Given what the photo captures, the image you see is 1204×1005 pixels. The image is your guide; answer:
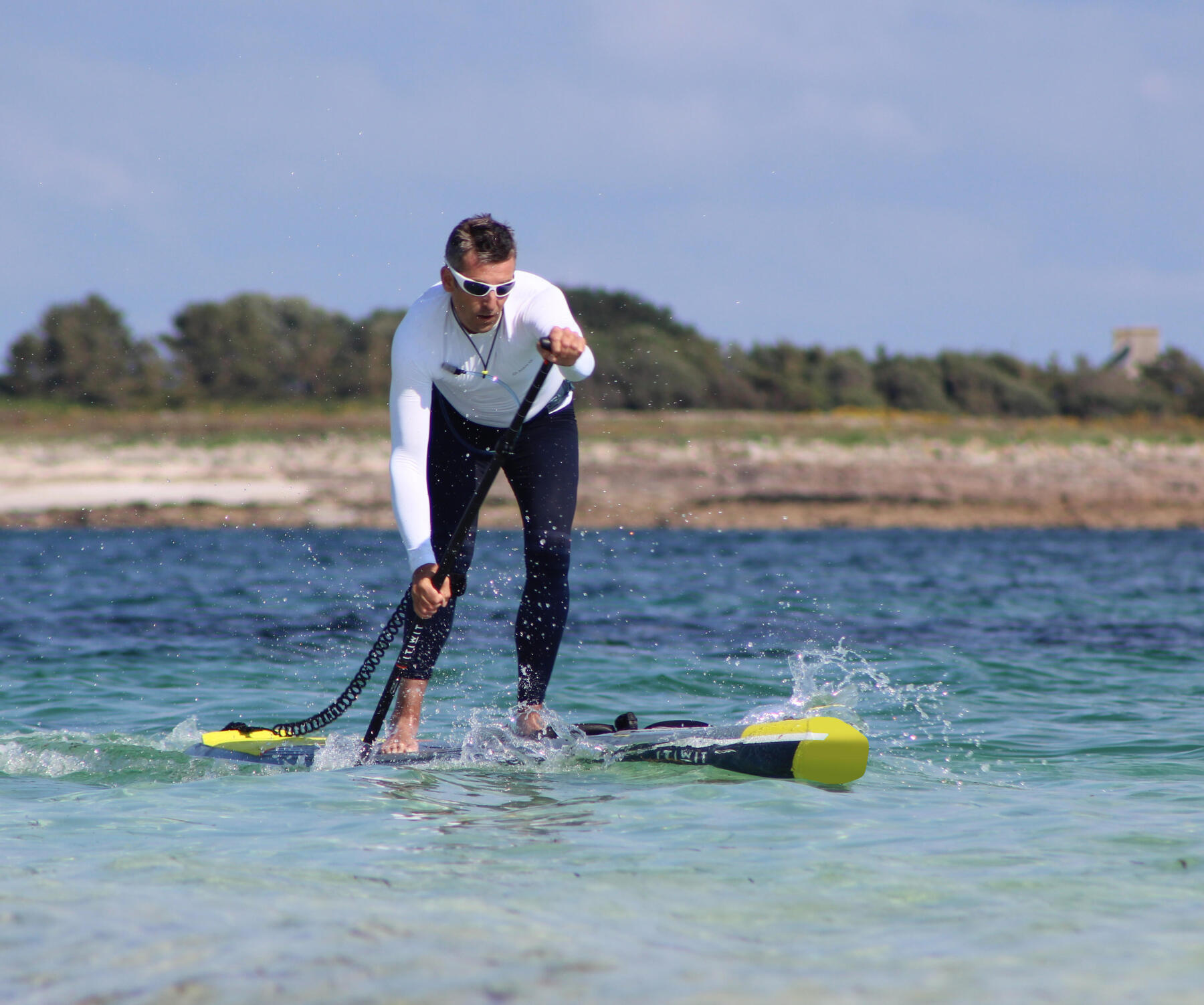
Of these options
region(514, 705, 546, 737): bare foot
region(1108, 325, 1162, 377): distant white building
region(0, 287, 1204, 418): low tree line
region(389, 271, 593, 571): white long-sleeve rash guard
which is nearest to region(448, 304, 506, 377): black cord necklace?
region(389, 271, 593, 571): white long-sleeve rash guard

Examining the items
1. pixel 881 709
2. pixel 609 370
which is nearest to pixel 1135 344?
pixel 609 370

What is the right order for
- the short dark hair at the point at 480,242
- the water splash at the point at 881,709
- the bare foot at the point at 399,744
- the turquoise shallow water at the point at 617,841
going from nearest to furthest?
1. the turquoise shallow water at the point at 617,841
2. the short dark hair at the point at 480,242
3. the bare foot at the point at 399,744
4. the water splash at the point at 881,709

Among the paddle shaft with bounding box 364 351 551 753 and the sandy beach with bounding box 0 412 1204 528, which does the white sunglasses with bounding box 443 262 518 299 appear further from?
the sandy beach with bounding box 0 412 1204 528

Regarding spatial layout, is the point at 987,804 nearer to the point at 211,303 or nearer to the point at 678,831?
the point at 678,831

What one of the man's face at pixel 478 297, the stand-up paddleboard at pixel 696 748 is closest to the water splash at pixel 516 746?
the stand-up paddleboard at pixel 696 748

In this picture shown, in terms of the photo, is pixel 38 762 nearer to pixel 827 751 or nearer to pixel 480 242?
pixel 480 242

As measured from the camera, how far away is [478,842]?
3.90 metres

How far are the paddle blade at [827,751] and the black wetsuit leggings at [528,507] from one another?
1.16 meters

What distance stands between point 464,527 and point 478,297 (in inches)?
38.6

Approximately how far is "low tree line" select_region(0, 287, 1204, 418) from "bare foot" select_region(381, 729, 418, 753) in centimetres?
3115

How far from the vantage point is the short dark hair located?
Result: 4684mm

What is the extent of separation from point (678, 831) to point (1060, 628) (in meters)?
8.61

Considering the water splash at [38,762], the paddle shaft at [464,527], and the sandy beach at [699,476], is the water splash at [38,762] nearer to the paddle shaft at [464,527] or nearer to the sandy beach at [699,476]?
the paddle shaft at [464,527]

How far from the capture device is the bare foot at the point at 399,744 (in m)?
5.30
